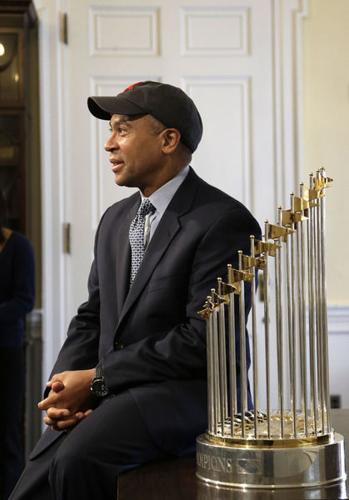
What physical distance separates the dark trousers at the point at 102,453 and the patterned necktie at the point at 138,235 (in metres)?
0.38

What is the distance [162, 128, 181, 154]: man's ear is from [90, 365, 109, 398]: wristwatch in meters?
0.54

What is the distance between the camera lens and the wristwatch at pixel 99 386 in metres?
1.92

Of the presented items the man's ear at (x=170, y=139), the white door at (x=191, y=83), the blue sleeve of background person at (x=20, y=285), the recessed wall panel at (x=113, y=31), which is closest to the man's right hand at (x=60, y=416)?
the man's ear at (x=170, y=139)

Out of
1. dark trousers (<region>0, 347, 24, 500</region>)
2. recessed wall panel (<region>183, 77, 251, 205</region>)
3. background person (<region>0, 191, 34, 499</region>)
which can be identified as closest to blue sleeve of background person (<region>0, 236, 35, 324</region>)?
background person (<region>0, 191, 34, 499</region>)

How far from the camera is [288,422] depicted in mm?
1559

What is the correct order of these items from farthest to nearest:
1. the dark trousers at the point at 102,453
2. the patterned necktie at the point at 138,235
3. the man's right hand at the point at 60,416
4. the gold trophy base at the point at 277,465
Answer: the patterned necktie at the point at 138,235 → the man's right hand at the point at 60,416 → the dark trousers at the point at 102,453 → the gold trophy base at the point at 277,465

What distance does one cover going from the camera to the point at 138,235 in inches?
84.3

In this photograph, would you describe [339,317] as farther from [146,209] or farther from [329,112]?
[146,209]

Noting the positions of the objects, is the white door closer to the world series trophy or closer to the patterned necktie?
the patterned necktie

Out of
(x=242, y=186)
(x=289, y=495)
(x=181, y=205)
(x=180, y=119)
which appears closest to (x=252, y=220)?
(x=181, y=205)

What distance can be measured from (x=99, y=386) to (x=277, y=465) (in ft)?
1.94

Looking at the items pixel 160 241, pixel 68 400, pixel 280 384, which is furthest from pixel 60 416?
pixel 280 384

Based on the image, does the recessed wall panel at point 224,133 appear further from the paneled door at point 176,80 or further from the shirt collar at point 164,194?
the shirt collar at point 164,194

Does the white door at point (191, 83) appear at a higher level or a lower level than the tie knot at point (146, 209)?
higher
